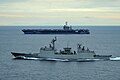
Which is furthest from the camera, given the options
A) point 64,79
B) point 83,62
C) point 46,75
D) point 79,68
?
point 83,62

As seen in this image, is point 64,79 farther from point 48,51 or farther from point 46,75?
point 48,51

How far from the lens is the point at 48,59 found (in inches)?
3278

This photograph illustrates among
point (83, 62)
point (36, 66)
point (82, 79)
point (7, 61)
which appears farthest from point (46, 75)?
point (7, 61)

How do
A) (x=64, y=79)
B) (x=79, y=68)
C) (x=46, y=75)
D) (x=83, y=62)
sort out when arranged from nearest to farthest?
(x=64, y=79)
(x=46, y=75)
(x=79, y=68)
(x=83, y=62)

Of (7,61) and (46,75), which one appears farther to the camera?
(7,61)

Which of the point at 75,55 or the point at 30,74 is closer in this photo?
the point at 30,74

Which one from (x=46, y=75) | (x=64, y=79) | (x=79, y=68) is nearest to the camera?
(x=64, y=79)

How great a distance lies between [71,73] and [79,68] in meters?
6.40

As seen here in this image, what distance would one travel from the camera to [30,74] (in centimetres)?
6594

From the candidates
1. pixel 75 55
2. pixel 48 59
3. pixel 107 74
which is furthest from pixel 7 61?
pixel 107 74

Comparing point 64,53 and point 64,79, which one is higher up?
point 64,53

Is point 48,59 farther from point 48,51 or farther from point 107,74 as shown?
point 107,74

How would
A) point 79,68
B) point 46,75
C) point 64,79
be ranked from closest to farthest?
point 64,79 → point 46,75 → point 79,68

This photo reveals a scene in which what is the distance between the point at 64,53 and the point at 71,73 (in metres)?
15.7
